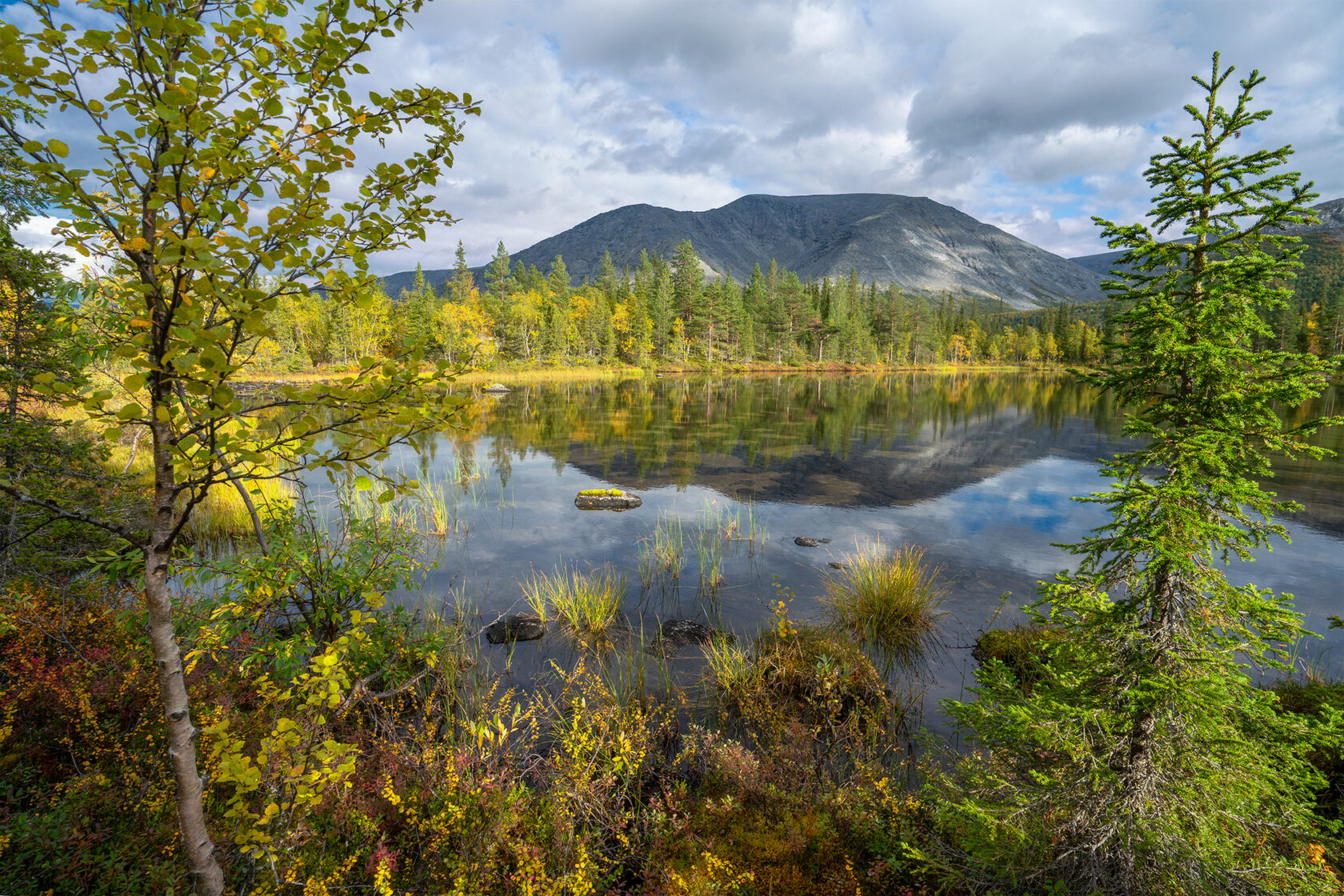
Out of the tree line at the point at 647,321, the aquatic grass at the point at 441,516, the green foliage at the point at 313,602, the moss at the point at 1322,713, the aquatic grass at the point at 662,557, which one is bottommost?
the aquatic grass at the point at 662,557

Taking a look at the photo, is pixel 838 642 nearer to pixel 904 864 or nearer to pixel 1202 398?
pixel 904 864

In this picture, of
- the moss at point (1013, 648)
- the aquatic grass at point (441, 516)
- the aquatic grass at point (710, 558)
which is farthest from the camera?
the aquatic grass at point (441, 516)

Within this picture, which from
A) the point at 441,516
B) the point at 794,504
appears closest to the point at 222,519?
the point at 441,516

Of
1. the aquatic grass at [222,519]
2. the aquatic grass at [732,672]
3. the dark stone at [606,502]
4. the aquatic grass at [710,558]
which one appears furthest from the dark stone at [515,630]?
the dark stone at [606,502]

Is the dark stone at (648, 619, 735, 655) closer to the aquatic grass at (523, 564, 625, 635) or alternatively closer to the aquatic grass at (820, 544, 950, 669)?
the aquatic grass at (523, 564, 625, 635)

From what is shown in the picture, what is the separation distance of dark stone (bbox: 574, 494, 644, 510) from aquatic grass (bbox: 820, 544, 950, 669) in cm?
850

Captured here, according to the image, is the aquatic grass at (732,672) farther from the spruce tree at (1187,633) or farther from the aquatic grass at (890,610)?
the spruce tree at (1187,633)

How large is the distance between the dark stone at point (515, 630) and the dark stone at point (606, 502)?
7.81 metres

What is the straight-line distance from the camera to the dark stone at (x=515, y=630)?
9.53 meters

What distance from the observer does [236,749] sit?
2648mm

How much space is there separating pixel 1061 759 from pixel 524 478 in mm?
19837

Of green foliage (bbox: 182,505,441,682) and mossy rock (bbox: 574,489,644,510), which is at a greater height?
green foliage (bbox: 182,505,441,682)

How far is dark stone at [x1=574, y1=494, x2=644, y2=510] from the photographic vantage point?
17.9 metres

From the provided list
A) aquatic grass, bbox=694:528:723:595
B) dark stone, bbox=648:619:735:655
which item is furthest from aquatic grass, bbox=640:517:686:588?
dark stone, bbox=648:619:735:655
